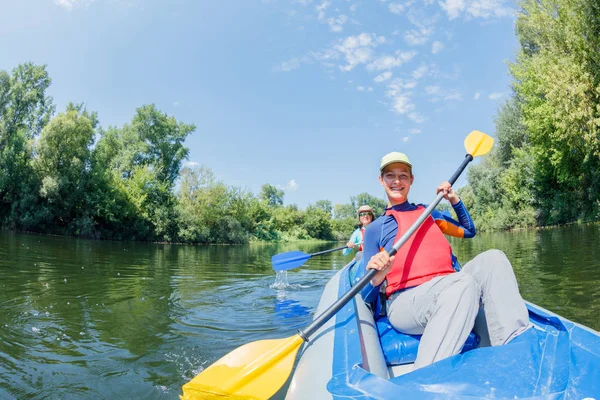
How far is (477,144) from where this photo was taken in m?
3.54

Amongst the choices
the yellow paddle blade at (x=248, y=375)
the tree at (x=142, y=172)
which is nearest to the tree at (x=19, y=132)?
the tree at (x=142, y=172)

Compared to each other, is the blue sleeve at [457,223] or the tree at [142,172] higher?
the tree at [142,172]

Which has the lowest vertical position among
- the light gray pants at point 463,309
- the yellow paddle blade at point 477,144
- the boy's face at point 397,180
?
the light gray pants at point 463,309

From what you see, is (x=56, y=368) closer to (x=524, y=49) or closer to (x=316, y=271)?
(x=316, y=271)

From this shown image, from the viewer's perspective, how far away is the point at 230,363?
6.73ft

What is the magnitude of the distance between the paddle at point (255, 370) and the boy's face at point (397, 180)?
0.84ft

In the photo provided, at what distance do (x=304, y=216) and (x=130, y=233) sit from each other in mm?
31923

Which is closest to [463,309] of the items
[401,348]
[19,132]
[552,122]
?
[401,348]

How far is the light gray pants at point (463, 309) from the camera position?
1.67 m

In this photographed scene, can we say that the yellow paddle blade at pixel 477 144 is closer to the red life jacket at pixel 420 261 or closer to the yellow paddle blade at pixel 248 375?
the red life jacket at pixel 420 261

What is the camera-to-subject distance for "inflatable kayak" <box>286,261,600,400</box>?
1.27 m

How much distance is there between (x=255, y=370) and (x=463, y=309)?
1.15 meters

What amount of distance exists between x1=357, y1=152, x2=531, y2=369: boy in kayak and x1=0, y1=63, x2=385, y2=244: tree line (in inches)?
962

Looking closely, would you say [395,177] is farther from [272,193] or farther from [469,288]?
[272,193]
